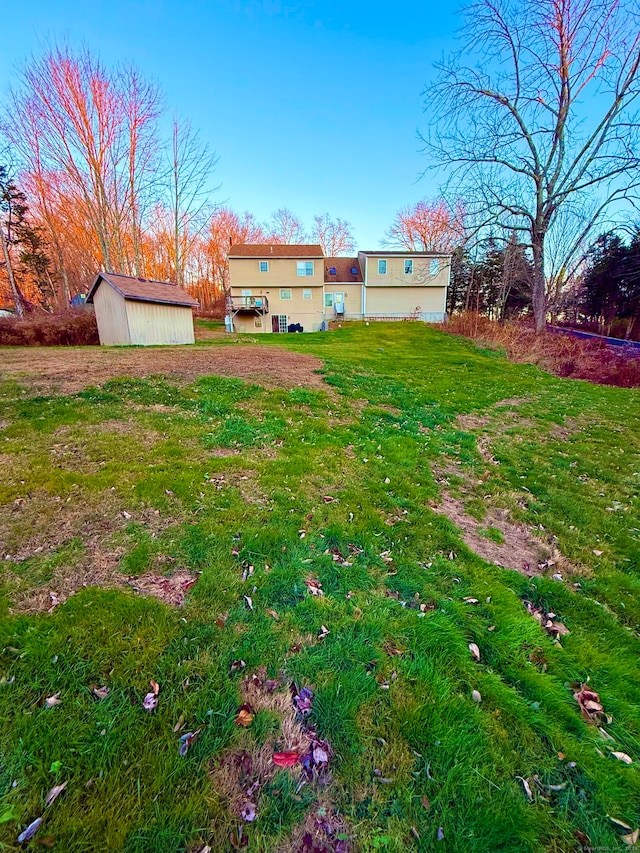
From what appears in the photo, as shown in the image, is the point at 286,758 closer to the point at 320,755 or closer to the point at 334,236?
the point at 320,755

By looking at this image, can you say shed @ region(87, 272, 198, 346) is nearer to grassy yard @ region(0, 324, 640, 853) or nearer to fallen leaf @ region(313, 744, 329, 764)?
grassy yard @ region(0, 324, 640, 853)

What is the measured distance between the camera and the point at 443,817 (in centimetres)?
144

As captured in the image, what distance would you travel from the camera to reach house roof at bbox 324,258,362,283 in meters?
30.5

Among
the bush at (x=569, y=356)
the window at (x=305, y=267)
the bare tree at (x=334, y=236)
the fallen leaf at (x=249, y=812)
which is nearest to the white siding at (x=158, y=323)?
the window at (x=305, y=267)

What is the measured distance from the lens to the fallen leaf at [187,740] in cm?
158

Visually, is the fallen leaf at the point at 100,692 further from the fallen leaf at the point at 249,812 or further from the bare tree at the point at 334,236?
the bare tree at the point at 334,236

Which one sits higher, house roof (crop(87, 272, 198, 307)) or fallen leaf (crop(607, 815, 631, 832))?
house roof (crop(87, 272, 198, 307))

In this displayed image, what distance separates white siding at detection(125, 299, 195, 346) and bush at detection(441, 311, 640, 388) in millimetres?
16492

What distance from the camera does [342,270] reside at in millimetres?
31266

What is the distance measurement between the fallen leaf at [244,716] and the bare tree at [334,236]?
154 ft

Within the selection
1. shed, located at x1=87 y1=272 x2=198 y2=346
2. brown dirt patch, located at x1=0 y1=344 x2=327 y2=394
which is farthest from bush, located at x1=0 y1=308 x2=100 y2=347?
brown dirt patch, located at x1=0 y1=344 x2=327 y2=394

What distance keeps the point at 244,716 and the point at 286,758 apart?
0.28 m

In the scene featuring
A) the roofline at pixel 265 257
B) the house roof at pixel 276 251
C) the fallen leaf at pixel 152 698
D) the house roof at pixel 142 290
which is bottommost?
the fallen leaf at pixel 152 698

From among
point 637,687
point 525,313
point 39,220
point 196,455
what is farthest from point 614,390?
point 39,220
